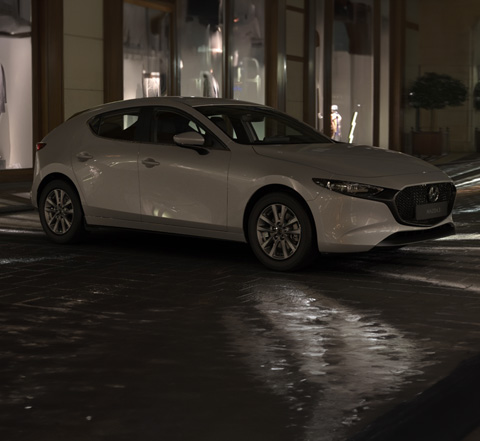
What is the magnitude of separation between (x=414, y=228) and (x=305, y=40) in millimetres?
19236

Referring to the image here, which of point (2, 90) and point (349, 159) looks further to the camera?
point (2, 90)

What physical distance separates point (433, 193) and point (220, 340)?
12.6 ft

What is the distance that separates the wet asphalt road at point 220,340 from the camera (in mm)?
5105

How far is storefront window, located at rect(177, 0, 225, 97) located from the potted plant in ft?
34.1

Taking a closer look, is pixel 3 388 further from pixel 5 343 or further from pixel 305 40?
pixel 305 40

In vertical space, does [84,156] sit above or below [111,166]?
above

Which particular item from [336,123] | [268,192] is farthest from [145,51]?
[268,192]

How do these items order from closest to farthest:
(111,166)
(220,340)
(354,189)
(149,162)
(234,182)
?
1. (220,340)
2. (354,189)
3. (234,182)
4. (149,162)
5. (111,166)

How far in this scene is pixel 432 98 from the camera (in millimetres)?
34750

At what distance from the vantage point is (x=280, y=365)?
20.2 ft

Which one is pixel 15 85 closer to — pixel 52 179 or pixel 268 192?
pixel 52 179

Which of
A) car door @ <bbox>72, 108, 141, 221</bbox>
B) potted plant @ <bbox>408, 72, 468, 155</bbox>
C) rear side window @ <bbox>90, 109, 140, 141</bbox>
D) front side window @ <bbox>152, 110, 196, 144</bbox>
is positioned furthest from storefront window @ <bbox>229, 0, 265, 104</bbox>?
front side window @ <bbox>152, 110, 196, 144</bbox>

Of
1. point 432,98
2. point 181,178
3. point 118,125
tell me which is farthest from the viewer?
point 432,98

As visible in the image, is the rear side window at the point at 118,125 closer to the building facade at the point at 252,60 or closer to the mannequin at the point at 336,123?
the building facade at the point at 252,60
